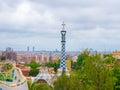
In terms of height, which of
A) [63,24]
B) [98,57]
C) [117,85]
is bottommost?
[117,85]

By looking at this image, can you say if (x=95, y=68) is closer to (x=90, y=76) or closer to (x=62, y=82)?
(x=90, y=76)

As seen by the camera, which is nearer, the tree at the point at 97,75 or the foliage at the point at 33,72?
the tree at the point at 97,75

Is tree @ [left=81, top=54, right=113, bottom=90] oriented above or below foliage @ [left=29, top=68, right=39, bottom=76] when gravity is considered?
above

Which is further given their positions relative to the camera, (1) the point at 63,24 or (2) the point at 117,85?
(1) the point at 63,24

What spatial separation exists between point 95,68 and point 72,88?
1.66 m

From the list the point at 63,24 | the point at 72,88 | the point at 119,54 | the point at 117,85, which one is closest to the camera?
the point at 72,88

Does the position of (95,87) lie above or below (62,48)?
below

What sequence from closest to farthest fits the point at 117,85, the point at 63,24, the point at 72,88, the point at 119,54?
1. the point at 72,88
2. the point at 117,85
3. the point at 63,24
4. the point at 119,54

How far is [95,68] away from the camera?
20797 mm

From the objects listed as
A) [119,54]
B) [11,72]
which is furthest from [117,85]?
[119,54]

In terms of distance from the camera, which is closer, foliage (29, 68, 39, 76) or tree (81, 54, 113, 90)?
tree (81, 54, 113, 90)

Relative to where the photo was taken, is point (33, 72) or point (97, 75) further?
point (33, 72)

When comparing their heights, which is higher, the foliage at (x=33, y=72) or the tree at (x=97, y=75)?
the tree at (x=97, y=75)

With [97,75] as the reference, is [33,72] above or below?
below
